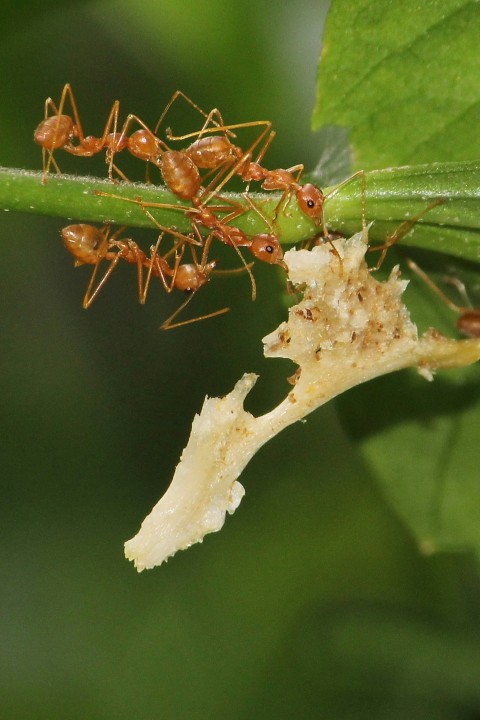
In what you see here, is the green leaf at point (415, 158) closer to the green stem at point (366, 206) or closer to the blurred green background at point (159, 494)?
the green stem at point (366, 206)

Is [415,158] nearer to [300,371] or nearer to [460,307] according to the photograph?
[460,307]

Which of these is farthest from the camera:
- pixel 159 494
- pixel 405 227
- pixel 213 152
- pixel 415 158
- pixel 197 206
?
pixel 159 494

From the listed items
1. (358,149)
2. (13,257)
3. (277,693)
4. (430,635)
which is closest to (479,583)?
(430,635)

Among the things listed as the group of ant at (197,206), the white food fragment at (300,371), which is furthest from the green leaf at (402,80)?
the white food fragment at (300,371)

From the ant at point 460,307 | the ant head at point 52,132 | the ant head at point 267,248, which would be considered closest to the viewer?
the ant head at point 267,248

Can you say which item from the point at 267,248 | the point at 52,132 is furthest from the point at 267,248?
the point at 52,132

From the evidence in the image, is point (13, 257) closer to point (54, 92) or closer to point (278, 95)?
point (54, 92)

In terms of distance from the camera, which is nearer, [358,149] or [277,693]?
[358,149]
